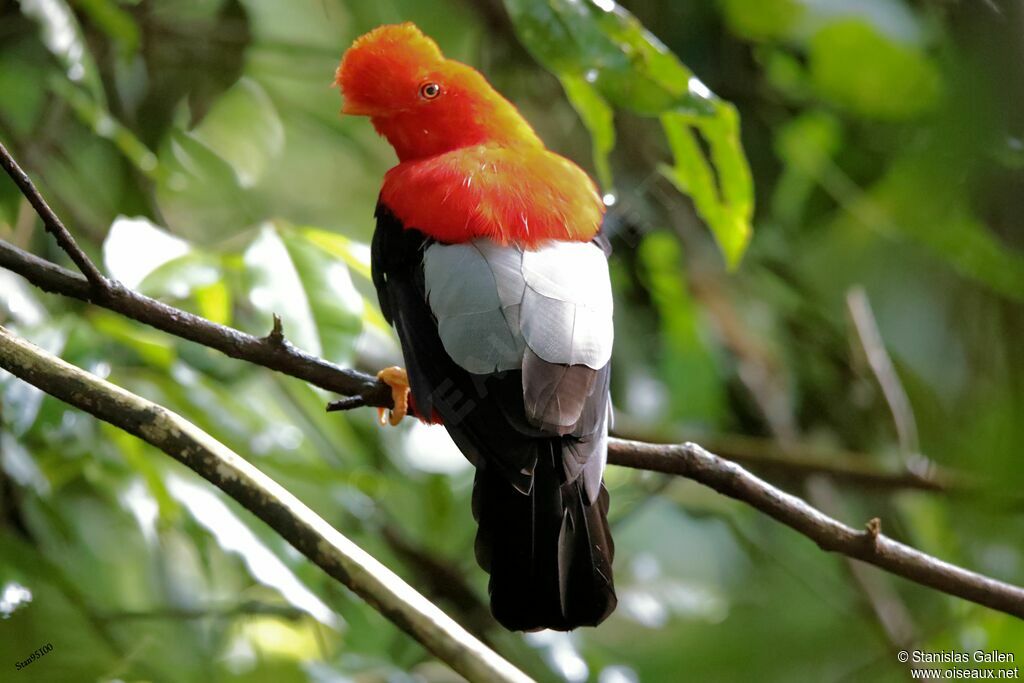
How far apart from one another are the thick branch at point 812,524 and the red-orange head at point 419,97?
2.77ft

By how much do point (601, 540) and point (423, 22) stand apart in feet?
5.41

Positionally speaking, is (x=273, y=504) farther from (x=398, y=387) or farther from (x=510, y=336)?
(x=398, y=387)

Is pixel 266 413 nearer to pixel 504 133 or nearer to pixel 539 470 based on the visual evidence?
pixel 504 133

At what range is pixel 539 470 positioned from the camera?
5.04 ft

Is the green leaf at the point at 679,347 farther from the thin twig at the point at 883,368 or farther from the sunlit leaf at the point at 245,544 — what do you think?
the sunlit leaf at the point at 245,544

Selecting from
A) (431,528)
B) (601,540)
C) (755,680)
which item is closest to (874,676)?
(755,680)

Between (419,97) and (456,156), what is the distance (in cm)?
25

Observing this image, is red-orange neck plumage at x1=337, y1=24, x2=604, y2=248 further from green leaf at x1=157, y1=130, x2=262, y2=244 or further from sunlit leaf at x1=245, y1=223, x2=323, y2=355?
green leaf at x1=157, y1=130, x2=262, y2=244

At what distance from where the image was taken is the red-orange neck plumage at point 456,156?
183cm

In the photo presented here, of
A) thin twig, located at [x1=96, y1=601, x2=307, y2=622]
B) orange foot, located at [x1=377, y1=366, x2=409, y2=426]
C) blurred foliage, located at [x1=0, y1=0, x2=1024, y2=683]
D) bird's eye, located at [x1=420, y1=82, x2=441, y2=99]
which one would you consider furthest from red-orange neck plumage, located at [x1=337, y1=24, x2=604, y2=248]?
thin twig, located at [x1=96, y1=601, x2=307, y2=622]

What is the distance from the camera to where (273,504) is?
3.67 feet

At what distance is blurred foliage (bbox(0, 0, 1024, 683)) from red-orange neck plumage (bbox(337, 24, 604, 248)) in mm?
162

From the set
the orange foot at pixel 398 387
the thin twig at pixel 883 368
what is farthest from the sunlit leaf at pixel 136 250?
the thin twig at pixel 883 368

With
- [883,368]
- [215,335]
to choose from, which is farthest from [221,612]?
[883,368]
